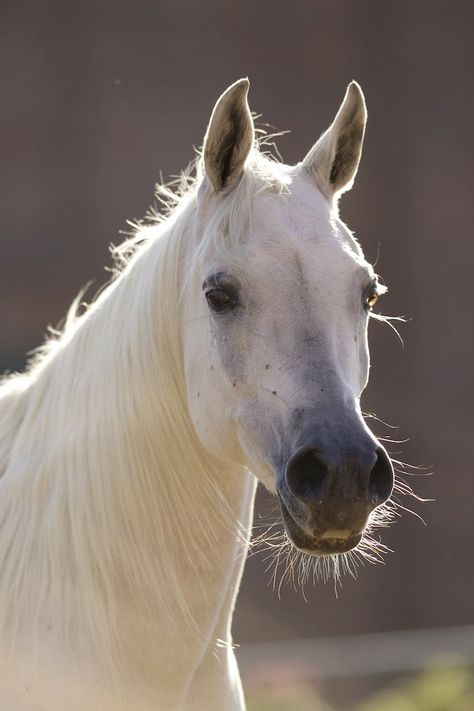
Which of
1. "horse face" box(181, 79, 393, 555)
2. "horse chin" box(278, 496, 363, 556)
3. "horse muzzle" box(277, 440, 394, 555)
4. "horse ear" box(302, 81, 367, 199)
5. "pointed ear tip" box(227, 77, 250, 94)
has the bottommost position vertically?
"horse chin" box(278, 496, 363, 556)

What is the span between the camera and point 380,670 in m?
5.79

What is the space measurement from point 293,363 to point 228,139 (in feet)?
1.96

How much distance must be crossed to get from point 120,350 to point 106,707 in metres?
0.79

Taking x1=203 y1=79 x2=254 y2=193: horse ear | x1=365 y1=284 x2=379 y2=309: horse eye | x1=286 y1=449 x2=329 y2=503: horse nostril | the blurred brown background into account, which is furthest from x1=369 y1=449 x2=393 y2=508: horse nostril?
the blurred brown background

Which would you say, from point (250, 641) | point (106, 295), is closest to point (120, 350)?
point (106, 295)

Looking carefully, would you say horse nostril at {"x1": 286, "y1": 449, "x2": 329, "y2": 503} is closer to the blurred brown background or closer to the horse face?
the horse face

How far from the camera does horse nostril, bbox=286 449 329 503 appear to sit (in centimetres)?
195

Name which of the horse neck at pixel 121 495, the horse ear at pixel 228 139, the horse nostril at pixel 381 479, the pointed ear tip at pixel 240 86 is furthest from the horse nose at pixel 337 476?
the pointed ear tip at pixel 240 86

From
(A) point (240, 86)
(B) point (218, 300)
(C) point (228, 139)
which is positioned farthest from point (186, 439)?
(A) point (240, 86)

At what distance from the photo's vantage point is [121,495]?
2258 mm

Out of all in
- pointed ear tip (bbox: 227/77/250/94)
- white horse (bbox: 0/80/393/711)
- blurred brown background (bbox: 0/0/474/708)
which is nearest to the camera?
white horse (bbox: 0/80/393/711)

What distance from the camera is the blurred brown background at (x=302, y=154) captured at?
8.64m

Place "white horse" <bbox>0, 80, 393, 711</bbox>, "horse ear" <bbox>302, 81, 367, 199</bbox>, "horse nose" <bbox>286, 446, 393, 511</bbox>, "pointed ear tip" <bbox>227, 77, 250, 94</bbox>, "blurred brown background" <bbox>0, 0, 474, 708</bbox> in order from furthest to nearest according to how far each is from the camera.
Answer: "blurred brown background" <bbox>0, 0, 474, 708</bbox> → "horse ear" <bbox>302, 81, 367, 199</bbox> → "pointed ear tip" <bbox>227, 77, 250, 94</bbox> → "white horse" <bbox>0, 80, 393, 711</bbox> → "horse nose" <bbox>286, 446, 393, 511</bbox>

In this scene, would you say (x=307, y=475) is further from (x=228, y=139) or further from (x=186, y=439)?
(x=228, y=139)
